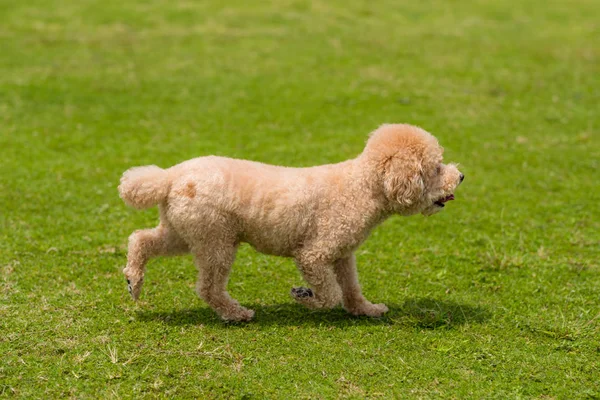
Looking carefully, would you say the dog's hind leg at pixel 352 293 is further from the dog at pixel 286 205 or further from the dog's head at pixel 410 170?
the dog's head at pixel 410 170

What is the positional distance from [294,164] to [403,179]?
3.95 meters

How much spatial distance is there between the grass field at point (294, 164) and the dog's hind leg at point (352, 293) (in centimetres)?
13

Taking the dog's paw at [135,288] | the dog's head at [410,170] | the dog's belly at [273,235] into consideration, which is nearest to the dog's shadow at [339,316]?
the dog's paw at [135,288]

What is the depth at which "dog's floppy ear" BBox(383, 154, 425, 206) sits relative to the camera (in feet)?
16.5

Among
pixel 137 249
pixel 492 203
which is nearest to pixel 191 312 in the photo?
pixel 137 249

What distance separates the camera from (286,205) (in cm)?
505

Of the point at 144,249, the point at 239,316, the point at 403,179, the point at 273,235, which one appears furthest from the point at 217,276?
the point at 403,179

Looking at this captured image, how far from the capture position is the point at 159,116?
10734 millimetres

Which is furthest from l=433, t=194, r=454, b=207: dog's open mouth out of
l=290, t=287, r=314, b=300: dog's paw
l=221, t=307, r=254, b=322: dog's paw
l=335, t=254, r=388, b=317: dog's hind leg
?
l=221, t=307, r=254, b=322: dog's paw

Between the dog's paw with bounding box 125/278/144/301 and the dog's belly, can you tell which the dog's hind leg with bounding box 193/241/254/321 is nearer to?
the dog's belly

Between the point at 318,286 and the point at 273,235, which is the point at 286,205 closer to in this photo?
the point at 273,235

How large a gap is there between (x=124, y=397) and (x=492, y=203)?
5.18 metres

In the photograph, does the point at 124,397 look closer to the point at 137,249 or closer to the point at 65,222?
the point at 137,249

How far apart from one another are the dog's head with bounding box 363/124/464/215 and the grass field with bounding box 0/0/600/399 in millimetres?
918
